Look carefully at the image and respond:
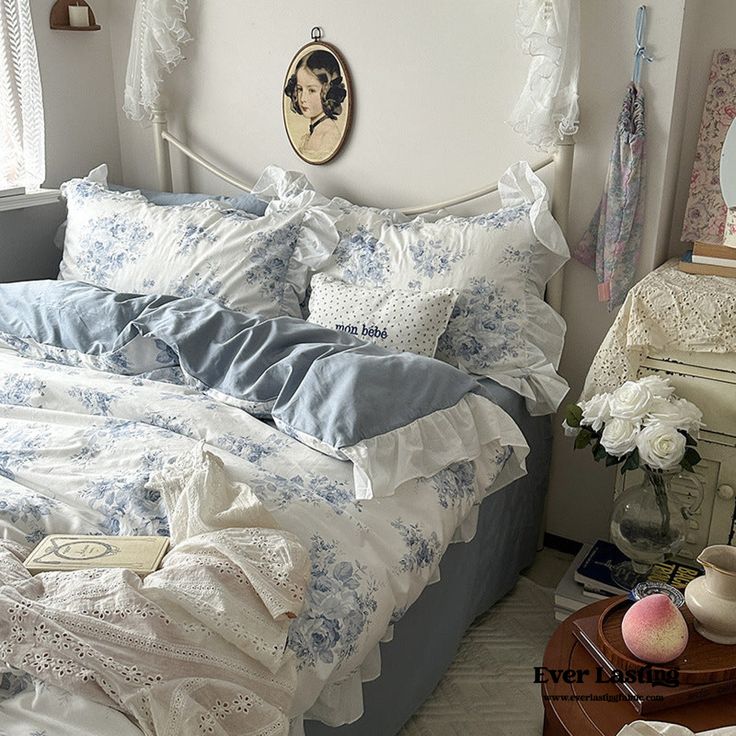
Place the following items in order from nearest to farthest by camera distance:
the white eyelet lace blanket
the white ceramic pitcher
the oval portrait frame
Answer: the white eyelet lace blanket → the white ceramic pitcher → the oval portrait frame

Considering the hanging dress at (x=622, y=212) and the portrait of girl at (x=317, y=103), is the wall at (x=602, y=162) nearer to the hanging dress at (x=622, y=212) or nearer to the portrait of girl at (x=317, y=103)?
the hanging dress at (x=622, y=212)

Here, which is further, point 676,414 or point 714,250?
point 714,250

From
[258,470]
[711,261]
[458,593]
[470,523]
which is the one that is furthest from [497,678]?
[711,261]

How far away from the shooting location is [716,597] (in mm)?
1403

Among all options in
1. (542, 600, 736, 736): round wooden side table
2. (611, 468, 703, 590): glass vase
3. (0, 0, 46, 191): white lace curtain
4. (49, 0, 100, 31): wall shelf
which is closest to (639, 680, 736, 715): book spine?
(542, 600, 736, 736): round wooden side table

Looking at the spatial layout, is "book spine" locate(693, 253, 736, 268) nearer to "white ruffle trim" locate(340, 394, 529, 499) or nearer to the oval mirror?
the oval mirror

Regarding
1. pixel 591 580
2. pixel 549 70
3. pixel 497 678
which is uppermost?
pixel 549 70

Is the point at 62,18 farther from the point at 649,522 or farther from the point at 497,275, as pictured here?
the point at 649,522

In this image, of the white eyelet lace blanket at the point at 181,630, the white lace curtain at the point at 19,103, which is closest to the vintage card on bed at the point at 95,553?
the white eyelet lace blanket at the point at 181,630

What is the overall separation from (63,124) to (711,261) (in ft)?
6.98

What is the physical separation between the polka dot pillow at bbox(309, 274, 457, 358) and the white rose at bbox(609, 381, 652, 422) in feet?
1.49

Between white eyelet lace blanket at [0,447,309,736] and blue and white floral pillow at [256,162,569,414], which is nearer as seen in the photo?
white eyelet lace blanket at [0,447,309,736]

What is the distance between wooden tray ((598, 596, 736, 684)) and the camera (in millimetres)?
1338

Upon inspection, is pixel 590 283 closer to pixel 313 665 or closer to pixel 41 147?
pixel 313 665
